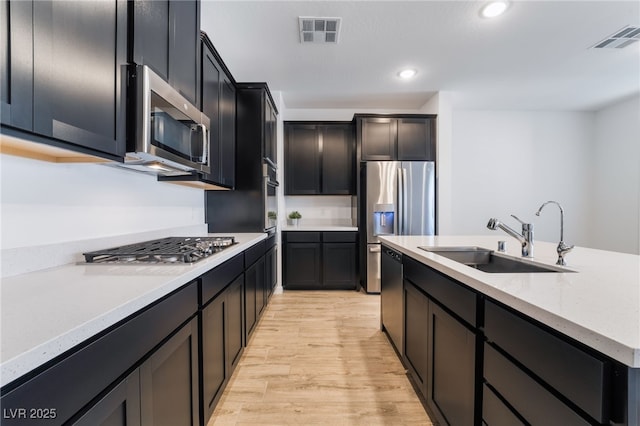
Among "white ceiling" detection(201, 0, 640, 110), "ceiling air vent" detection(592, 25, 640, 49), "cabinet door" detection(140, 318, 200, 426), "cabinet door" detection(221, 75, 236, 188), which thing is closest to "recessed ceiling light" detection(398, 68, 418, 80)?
"white ceiling" detection(201, 0, 640, 110)

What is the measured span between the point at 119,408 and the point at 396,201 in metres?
3.44

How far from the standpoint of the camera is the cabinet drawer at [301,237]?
3.86 meters

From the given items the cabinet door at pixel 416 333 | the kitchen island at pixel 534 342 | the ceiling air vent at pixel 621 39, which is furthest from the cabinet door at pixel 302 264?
the ceiling air vent at pixel 621 39

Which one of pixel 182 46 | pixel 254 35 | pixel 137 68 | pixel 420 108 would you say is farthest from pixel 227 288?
pixel 420 108

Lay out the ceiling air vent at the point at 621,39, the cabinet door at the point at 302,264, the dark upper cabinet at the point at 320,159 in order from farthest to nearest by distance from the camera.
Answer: the dark upper cabinet at the point at 320,159 < the cabinet door at the point at 302,264 < the ceiling air vent at the point at 621,39

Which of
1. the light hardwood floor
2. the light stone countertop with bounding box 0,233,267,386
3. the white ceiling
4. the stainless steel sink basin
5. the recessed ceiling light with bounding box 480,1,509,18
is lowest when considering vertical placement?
the light hardwood floor

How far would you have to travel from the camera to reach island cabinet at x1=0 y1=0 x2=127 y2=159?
2.51 ft

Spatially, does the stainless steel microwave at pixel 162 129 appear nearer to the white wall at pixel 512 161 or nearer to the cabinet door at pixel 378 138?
the cabinet door at pixel 378 138

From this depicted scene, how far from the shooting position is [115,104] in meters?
1.14

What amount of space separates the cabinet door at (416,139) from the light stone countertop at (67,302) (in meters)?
3.42

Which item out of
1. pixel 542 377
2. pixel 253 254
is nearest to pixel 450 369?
pixel 542 377

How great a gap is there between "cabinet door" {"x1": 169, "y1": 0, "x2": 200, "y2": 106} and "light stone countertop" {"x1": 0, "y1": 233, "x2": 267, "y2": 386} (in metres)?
1.07

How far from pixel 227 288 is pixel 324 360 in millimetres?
976

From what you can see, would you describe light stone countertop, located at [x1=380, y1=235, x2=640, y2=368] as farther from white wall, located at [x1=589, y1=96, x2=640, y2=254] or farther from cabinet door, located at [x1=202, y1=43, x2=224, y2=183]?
white wall, located at [x1=589, y1=96, x2=640, y2=254]
